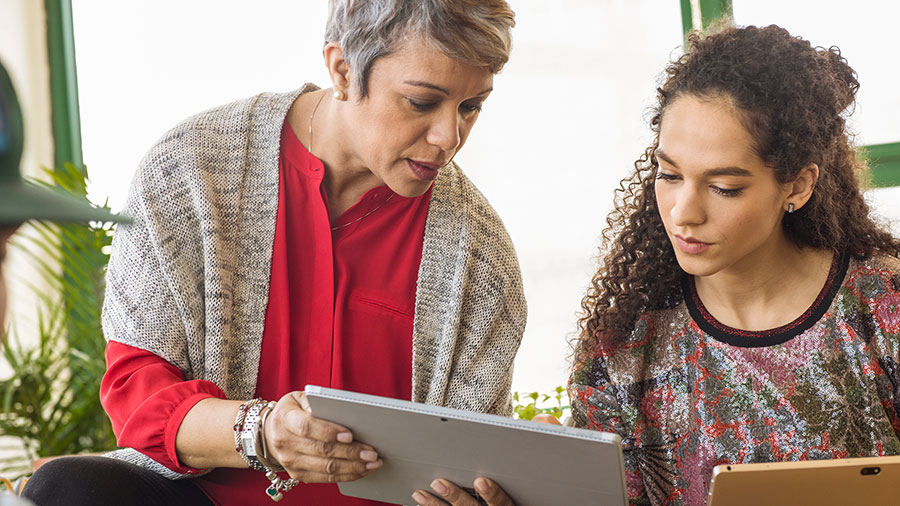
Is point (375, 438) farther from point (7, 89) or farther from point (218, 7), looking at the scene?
point (218, 7)

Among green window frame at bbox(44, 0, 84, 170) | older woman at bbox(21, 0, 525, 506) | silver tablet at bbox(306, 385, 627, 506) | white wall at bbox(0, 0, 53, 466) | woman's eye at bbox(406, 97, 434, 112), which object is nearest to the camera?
silver tablet at bbox(306, 385, 627, 506)

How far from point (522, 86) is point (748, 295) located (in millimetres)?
1777

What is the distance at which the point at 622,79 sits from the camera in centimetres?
334

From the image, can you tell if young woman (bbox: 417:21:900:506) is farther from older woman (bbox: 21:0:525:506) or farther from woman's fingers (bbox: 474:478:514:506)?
older woman (bbox: 21:0:525:506)

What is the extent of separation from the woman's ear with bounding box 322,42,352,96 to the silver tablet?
2.11 feet

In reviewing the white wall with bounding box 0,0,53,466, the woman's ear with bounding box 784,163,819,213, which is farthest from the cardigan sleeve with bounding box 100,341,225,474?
the white wall with bounding box 0,0,53,466

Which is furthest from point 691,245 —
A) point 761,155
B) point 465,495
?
point 465,495

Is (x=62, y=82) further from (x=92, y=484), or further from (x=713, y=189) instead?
(x=713, y=189)

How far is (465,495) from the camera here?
1.51 metres

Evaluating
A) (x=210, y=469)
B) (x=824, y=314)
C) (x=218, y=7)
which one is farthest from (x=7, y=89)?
(x=218, y=7)

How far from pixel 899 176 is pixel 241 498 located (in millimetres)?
2330

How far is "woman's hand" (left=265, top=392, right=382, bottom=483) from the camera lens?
1.42 m

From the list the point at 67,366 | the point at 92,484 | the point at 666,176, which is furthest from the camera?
the point at 67,366

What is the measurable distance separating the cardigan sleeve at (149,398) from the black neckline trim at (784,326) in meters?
0.93
